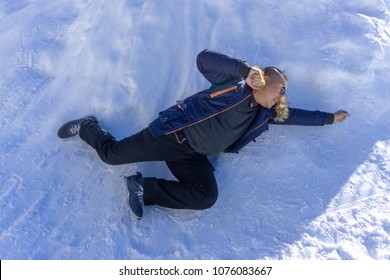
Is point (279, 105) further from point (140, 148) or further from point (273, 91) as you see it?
point (140, 148)

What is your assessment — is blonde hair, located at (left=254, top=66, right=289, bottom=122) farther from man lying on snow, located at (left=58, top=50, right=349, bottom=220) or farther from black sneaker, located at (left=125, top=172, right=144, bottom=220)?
black sneaker, located at (left=125, top=172, right=144, bottom=220)

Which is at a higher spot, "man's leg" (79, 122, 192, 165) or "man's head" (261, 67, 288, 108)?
"man's head" (261, 67, 288, 108)

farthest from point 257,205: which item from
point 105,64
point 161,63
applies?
point 105,64

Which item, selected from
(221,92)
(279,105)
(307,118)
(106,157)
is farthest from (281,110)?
(106,157)

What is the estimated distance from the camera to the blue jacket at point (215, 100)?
11.7ft

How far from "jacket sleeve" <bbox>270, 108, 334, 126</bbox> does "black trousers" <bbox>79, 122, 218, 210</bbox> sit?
0.83 m

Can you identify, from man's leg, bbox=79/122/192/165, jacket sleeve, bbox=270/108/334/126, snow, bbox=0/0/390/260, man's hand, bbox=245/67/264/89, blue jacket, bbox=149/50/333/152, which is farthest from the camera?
jacket sleeve, bbox=270/108/334/126

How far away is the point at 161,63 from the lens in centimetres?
435

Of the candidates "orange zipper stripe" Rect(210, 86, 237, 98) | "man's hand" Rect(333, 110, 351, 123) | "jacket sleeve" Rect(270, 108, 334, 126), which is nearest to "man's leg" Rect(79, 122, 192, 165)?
"orange zipper stripe" Rect(210, 86, 237, 98)

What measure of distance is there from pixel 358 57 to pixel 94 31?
277 centimetres

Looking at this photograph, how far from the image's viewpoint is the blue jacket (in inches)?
140

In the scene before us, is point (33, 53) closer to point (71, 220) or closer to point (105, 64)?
point (105, 64)

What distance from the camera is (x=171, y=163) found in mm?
3926

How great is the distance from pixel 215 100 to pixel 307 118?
96 centimetres
